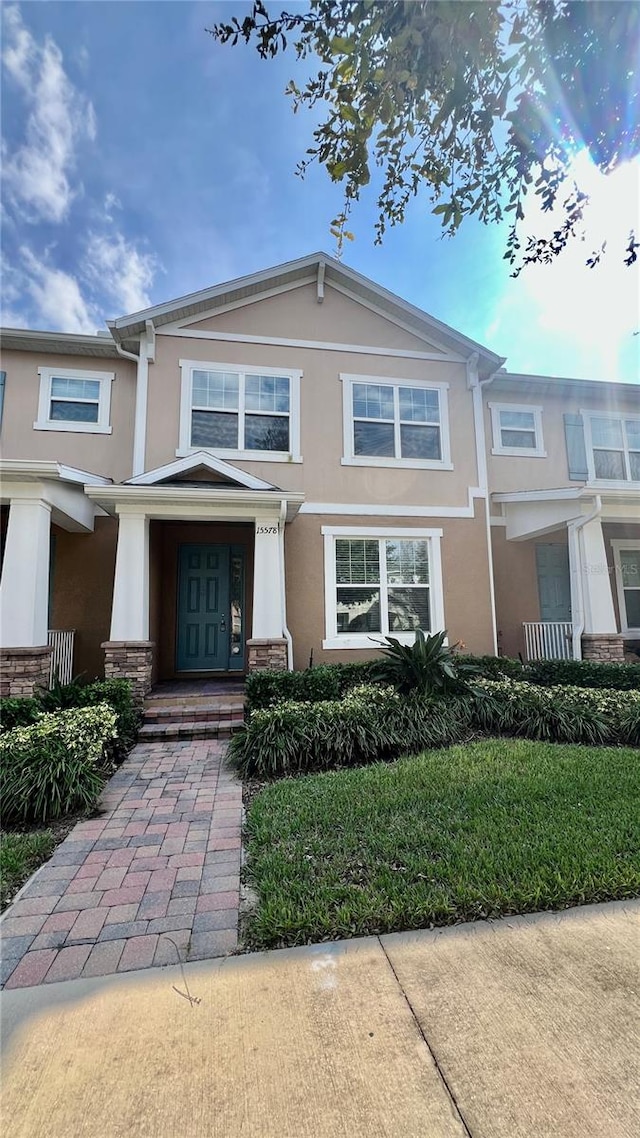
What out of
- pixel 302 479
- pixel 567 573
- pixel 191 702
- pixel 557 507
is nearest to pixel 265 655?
pixel 191 702

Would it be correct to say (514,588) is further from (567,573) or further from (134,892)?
(134,892)

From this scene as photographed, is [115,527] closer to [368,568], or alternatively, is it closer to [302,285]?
[368,568]

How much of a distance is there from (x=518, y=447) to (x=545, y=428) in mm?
829

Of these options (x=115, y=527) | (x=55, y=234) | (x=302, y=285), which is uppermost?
(x=55, y=234)

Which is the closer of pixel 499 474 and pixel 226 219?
pixel 226 219

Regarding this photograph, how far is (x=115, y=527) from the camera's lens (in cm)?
916

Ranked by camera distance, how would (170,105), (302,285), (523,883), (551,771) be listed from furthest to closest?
(302,285) < (170,105) < (551,771) < (523,883)

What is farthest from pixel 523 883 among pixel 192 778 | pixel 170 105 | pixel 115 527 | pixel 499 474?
pixel 499 474

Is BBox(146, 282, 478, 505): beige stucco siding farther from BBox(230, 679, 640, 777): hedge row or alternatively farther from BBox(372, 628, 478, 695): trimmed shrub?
BBox(230, 679, 640, 777): hedge row

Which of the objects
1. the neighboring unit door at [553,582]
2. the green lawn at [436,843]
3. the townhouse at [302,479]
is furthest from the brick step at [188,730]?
the neighboring unit door at [553,582]

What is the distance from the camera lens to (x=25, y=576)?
22.9 feet

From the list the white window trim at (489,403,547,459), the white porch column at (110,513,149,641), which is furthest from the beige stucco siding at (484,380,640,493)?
the white porch column at (110,513,149,641)

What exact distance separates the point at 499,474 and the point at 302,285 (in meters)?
5.52

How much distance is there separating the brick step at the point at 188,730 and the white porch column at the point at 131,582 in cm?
133
